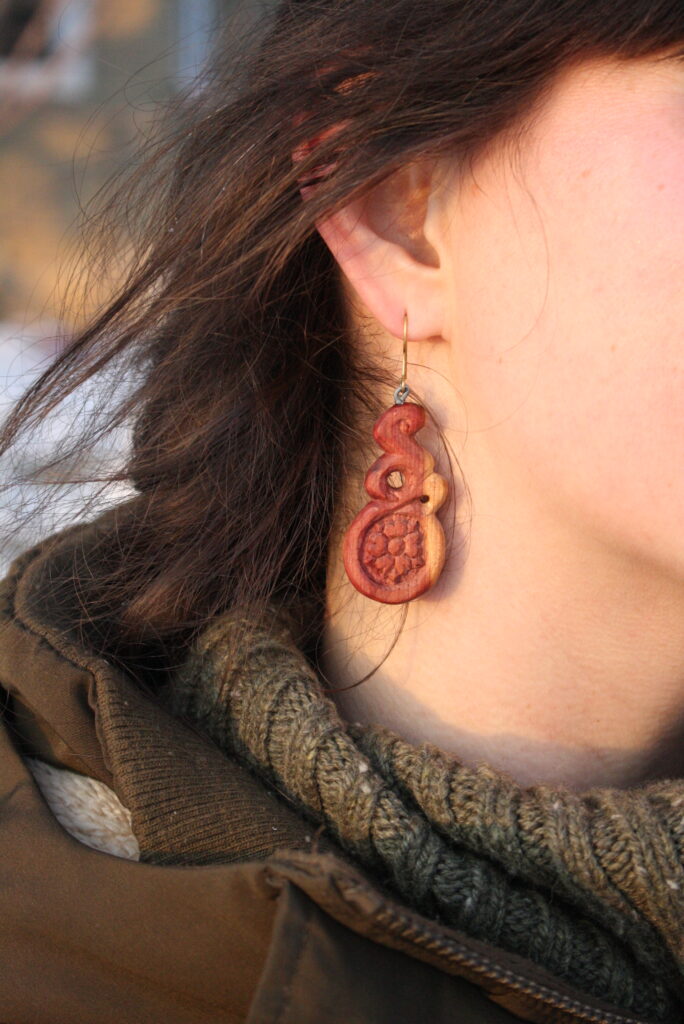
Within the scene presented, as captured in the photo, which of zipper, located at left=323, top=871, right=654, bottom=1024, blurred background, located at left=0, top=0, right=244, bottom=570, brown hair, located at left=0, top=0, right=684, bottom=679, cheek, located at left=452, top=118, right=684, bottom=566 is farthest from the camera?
blurred background, located at left=0, top=0, right=244, bottom=570

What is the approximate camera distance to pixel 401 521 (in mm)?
1274

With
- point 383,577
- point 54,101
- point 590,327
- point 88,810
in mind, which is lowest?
point 88,810

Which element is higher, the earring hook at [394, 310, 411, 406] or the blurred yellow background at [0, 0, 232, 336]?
the blurred yellow background at [0, 0, 232, 336]

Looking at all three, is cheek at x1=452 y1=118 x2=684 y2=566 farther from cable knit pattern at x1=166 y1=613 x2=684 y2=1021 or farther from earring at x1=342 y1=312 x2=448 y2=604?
cable knit pattern at x1=166 y1=613 x2=684 y2=1021

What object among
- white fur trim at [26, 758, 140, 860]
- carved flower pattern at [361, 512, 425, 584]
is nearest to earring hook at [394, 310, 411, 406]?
carved flower pattern at [361, 512, 425, 584]

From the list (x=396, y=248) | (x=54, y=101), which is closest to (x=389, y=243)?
(x=396, y=248)

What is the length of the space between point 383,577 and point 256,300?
1.38 feet

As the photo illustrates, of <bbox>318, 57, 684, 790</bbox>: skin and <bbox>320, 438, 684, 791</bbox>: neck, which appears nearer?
<bbox>318, 57, 684, 790</bbox>: skin

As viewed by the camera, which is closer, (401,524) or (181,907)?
(181,907)

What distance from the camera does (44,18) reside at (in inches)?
221

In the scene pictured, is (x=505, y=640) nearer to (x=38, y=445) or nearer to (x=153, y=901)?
(x=153, y=901)

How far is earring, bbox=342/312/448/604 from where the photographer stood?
4.15 ft

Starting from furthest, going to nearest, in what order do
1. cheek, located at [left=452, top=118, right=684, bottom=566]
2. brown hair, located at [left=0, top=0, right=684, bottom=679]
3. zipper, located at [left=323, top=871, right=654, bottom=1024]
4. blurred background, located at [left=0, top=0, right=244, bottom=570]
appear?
blurred background, located at [left=0, top=0, right=244, bottom=570] < brown hair, located at [left=0, top=0, right=684, bottom=679] < cheek, located at [left=452, top=118, right=684, bottom=566] < zipper, located at [left=323, top=871, right=654, bottom=1024]

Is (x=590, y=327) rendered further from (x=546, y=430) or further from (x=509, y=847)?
(x=509, y=847)
